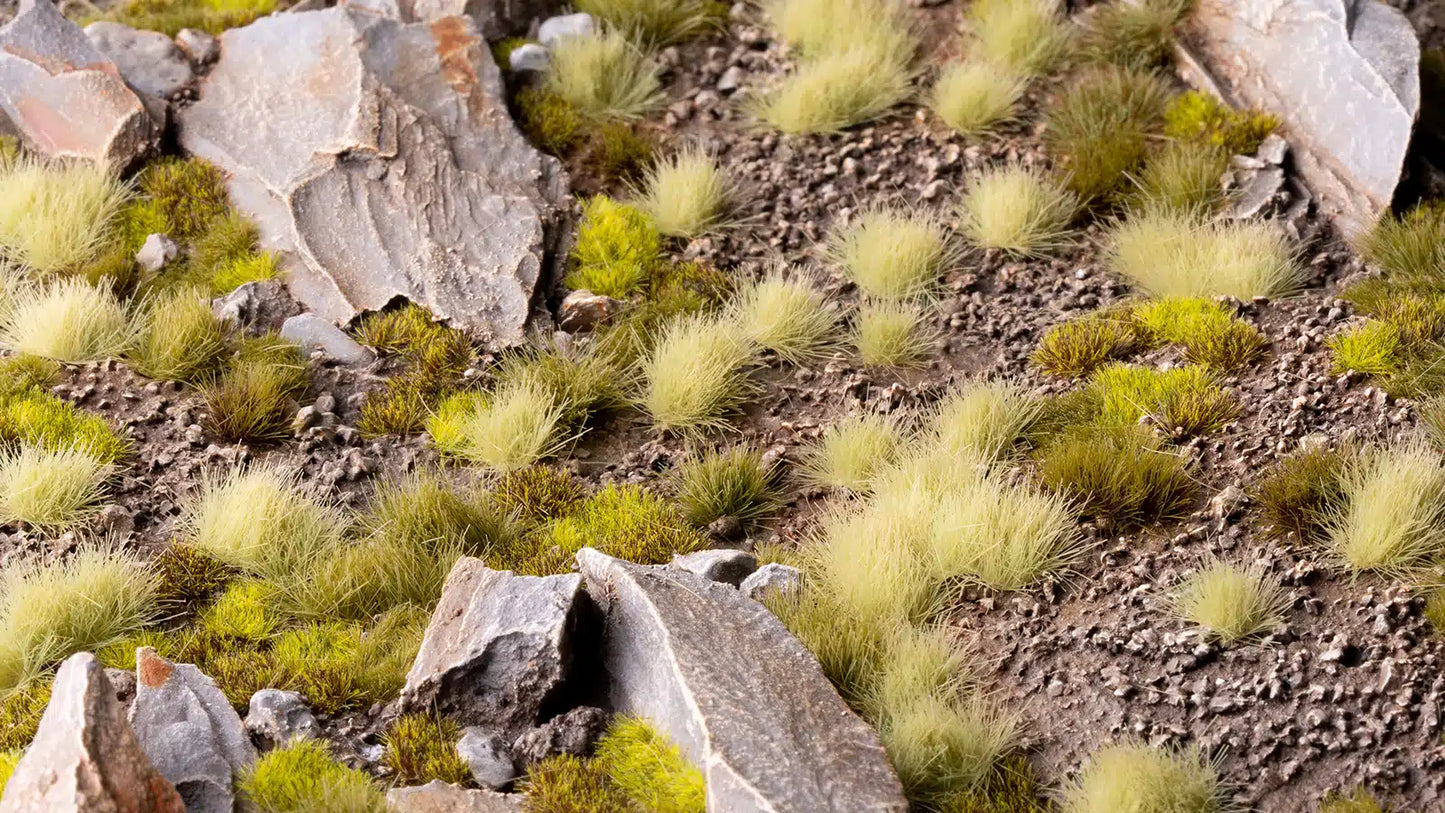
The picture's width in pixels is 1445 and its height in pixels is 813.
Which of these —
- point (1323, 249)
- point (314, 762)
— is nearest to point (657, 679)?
point (314, 762)

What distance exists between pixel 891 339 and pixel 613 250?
1830mm

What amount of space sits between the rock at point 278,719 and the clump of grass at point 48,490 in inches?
71.5

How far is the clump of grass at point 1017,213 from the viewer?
8227 mm

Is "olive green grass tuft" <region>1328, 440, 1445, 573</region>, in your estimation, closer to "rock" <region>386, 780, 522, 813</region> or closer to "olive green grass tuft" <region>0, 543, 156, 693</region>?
"rock" <region>386, 780, 522, 813</region>

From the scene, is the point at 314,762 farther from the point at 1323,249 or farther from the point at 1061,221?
the point at 1323,249

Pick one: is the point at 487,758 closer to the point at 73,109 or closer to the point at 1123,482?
the point at 1123,482

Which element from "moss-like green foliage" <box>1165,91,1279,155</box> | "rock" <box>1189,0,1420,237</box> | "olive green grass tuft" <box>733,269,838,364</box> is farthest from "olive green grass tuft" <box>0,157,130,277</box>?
"rock" <box>1189,0,1420,237</box>

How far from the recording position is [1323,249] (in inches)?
317

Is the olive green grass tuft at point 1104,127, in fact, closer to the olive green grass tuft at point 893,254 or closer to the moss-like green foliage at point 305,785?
the olive green grass tuft at point 893,254

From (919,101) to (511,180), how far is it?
288cm

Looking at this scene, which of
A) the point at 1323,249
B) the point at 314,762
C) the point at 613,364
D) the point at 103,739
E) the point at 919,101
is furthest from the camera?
the point at 919,101

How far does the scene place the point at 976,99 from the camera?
8.94 meters

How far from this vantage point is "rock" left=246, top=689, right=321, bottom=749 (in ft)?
17.0

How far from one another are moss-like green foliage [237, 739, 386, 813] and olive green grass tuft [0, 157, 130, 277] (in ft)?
13.5
